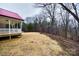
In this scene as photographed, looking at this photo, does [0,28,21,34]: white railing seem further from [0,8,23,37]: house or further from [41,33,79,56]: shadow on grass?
[41,33,79,56]: shadow on grass

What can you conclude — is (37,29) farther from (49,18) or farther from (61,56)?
(61,56)

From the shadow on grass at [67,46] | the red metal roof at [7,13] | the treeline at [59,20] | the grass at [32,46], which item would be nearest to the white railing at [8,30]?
the red metal roof at [7,13]

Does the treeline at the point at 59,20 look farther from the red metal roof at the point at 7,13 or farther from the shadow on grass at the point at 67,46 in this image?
the red metal roof at the point at 7,13

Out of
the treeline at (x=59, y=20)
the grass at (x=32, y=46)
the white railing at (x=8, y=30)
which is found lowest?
the grass at (x=32, y=46)

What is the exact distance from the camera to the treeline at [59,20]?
539 centimetres

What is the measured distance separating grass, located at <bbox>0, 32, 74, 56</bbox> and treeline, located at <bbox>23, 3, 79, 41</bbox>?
0.30m

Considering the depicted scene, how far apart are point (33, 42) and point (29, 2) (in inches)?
48.7

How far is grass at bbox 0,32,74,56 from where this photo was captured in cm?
516

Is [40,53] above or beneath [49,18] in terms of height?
beneath

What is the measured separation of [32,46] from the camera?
5355 millimetres


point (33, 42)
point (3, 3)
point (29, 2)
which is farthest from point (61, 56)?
point (3, 3)

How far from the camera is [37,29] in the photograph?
5602 millimetres

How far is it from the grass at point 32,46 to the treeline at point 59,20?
298 millimetres

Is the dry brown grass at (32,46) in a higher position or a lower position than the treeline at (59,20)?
lower
